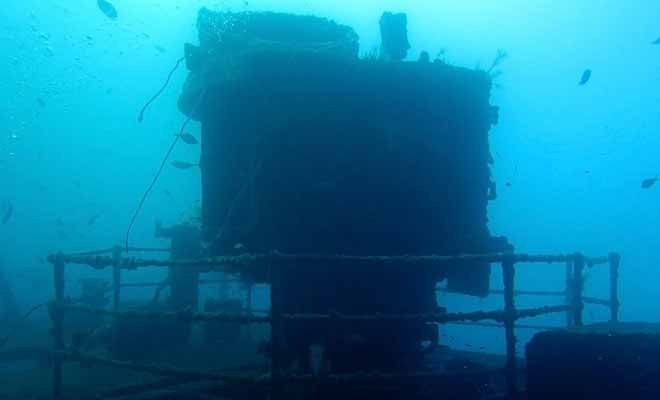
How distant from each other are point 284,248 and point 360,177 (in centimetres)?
125

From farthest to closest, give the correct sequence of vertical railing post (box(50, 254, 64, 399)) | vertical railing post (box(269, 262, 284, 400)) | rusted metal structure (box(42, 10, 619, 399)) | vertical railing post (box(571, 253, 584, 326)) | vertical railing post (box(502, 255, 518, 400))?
rusted metal structure (box(42, 10, 619, 399)) → vertical railing post (box(571, 253, 584, 326)) → vertical railing post (box(50, 254, 64, 399)) → vertical railing post (box(502, 255, 518, 400)) → vertical railing post (box(269, 262, 284, 400))

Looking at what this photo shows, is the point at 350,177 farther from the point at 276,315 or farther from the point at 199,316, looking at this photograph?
the point at 199,316

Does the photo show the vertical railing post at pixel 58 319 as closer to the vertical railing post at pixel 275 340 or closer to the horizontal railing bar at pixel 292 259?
the horizontal railing bar at pixel 292 259

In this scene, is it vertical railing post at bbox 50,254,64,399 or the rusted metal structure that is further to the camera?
the rusted metal structure

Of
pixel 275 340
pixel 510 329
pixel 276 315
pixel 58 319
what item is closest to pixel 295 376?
pixel 275 340

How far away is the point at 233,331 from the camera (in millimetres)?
11609

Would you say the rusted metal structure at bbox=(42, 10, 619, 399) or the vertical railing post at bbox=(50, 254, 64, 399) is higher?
the rusted metal structure at bbox=(42, 10, 619, 399)

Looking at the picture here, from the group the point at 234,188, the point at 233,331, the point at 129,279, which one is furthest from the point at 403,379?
the point at 129,279

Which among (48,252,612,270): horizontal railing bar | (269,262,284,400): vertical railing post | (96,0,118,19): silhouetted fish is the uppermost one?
(96,0,118,19): silhouetted fish

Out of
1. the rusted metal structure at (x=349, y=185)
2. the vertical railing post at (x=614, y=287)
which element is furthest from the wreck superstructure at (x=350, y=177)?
the vertical railing post at (x=614, y=287)

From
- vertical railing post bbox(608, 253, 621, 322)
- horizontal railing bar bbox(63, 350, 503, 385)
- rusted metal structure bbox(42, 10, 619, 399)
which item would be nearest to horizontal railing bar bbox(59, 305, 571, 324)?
horizontal railing bar bbox(63, 350, 503, 385)

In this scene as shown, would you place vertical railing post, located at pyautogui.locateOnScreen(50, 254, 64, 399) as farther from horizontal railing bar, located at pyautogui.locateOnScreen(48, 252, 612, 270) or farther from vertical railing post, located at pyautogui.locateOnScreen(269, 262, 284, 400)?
vertical railing post, located at pyautogui.locateOnScreen(269, 262, 284, 400)

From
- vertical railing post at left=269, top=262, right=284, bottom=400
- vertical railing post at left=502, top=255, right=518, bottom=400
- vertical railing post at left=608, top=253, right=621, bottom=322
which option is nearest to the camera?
vertical railing post at left=269, top=262, right=284, bottom=400

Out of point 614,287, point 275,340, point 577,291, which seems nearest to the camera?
point 275,340
